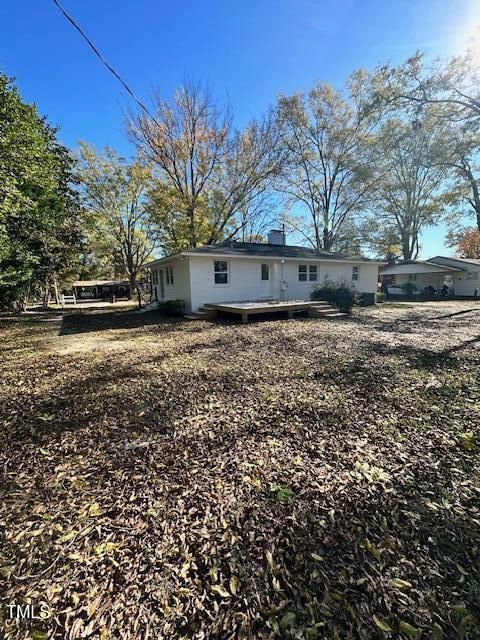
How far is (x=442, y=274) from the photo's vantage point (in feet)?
81.6

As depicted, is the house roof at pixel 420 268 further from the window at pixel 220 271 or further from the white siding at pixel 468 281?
the window at pixel 220 271

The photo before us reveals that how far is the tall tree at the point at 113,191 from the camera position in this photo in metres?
21.6

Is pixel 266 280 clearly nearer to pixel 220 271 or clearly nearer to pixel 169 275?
pixel 220 271

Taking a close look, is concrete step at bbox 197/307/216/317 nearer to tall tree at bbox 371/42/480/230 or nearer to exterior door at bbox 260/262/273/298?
exterior door at bbox 260/262/273/298

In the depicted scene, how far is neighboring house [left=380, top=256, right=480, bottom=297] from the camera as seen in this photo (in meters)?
22.5

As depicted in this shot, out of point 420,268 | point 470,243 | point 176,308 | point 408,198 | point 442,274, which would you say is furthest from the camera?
point 470,243

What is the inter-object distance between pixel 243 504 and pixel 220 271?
1073 centimetres

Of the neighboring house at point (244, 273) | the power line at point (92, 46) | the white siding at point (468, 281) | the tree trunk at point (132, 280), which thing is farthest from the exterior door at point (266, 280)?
the white siding at point (468, 281)

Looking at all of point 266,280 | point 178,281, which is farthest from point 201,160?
point 266,280

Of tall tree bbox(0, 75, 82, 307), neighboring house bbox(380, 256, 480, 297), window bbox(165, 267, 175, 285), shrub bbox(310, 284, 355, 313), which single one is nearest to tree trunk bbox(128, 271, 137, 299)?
tall tree bbox(0, 75, 82, 307)

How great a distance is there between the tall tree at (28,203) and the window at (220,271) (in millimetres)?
6412

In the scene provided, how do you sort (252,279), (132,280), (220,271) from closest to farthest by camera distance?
(220,271) → (252,279) → (132,280)

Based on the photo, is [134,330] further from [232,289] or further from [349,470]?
[349,470]

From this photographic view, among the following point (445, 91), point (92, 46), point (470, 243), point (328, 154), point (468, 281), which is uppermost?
point (328, 154)
